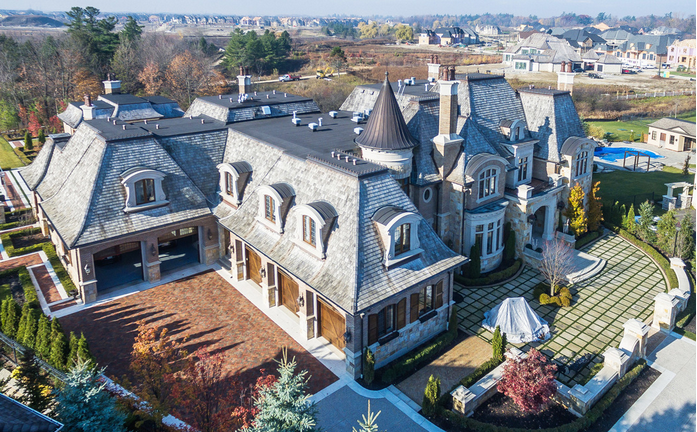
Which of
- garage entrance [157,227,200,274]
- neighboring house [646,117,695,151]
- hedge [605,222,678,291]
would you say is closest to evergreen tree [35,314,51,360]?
garage entrance [157,227,200,274]

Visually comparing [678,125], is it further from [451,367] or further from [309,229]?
[309,229]

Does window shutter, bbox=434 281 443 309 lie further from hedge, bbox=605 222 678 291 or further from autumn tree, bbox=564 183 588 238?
autumn tree, bbox=564 183 588 238

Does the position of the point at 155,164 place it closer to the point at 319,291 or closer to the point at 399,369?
the point at 319,291

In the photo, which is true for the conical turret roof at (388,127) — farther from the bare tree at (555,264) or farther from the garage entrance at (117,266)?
the garage entrance at (117,266)

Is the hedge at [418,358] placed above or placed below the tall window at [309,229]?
below

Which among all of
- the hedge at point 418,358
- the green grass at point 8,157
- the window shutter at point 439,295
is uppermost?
the green grass at point 8,157

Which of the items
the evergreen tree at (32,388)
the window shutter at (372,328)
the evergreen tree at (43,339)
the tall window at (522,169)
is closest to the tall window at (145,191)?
the evergreen tree at (43,339)

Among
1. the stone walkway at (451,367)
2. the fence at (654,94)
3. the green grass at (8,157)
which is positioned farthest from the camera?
the fence at (654,94)

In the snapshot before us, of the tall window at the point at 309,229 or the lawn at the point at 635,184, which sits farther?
the lawn at the point at 635,184
